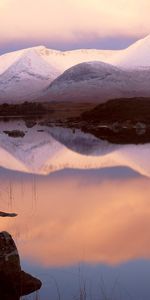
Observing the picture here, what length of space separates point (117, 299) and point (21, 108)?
151 metres

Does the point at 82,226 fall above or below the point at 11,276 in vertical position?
below

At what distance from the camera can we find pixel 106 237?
46.5 feet

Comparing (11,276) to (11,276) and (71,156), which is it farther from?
(71,156)

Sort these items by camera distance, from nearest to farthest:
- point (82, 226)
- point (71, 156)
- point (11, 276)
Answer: point (11, 276) → point (82, 226) → point (71, 156)

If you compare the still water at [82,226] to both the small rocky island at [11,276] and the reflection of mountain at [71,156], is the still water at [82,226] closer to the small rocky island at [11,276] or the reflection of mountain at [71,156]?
the small rocky island at [11,276]

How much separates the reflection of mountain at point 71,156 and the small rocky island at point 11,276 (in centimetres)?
1812

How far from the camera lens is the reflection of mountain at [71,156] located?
32.9 metres

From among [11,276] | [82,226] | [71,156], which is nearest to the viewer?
[11,276]

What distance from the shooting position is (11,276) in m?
10.1

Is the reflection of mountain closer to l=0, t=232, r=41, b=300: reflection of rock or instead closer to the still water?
the still water

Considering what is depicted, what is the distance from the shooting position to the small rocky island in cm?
994

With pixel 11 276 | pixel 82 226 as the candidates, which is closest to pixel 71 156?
pixel 82 226

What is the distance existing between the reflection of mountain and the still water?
1.34ft

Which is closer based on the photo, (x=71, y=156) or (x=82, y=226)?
(x=82, y=226)
